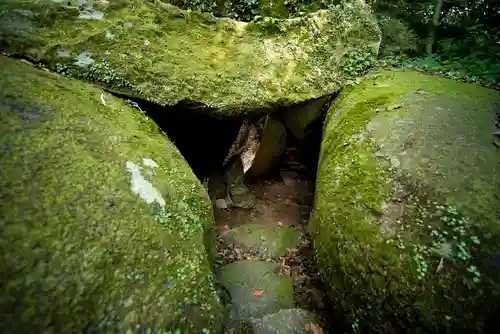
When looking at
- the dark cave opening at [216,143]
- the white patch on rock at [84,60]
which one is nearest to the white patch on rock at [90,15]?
the white patch on rock at [84,60]

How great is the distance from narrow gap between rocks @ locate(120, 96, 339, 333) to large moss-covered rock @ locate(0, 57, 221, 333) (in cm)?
146

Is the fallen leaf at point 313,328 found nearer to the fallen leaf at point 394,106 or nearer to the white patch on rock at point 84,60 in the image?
the fallen leaf at point 394,106

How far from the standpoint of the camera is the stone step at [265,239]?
4.38 meters

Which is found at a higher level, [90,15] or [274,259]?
[90,15]

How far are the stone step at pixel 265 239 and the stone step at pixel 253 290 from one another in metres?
0.36

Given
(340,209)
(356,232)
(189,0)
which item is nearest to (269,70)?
(189,0)

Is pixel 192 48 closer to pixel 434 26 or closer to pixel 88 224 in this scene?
pixel 88 224

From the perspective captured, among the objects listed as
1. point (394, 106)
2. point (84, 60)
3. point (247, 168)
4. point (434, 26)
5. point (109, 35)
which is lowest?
point (247, 168)

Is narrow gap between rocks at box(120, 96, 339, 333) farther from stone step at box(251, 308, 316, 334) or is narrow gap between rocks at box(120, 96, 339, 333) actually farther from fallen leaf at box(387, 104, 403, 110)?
fallen leaf at box(387, 104, 403, 110)

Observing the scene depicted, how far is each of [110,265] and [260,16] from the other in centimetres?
515

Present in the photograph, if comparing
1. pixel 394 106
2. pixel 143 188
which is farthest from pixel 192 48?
pixel 394 106

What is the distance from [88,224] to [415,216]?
2.63m

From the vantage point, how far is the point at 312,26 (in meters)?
5.21

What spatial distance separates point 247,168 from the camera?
6047mm
